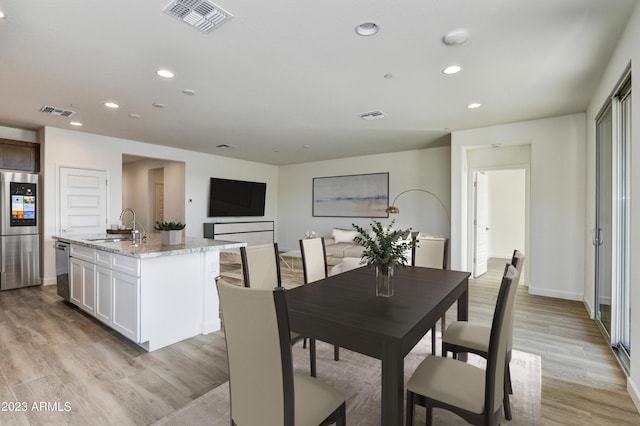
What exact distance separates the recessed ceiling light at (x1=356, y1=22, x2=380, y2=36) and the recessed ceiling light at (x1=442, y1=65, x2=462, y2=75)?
3.30 feet

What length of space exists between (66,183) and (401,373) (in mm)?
6275

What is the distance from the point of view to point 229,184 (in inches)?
314

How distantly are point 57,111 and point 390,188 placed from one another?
20.4 feet

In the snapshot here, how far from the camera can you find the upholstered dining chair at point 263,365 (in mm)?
1085

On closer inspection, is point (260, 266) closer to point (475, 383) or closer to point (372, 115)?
point (475, 383)

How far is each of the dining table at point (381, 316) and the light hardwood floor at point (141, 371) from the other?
107cm

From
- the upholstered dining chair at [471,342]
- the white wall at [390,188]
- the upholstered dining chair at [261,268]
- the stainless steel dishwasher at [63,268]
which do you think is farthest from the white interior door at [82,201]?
the upholstered dining chair at [471,342]

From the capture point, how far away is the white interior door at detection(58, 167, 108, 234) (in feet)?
17.4

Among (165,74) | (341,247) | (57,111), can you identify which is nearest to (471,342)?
(165,74)

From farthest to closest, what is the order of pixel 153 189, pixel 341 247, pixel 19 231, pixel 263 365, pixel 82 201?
pixel 153 189 < pixel 341 247 < pixel 82 201 < pixel 19 231 < pixel 263 365

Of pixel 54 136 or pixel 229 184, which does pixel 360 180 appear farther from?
pixel 54 136

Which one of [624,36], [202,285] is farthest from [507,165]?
[202,285]

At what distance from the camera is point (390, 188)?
7461mm

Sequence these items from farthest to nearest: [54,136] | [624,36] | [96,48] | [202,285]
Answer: [54,136] → [202,285] → [96,48] → [624,36]
